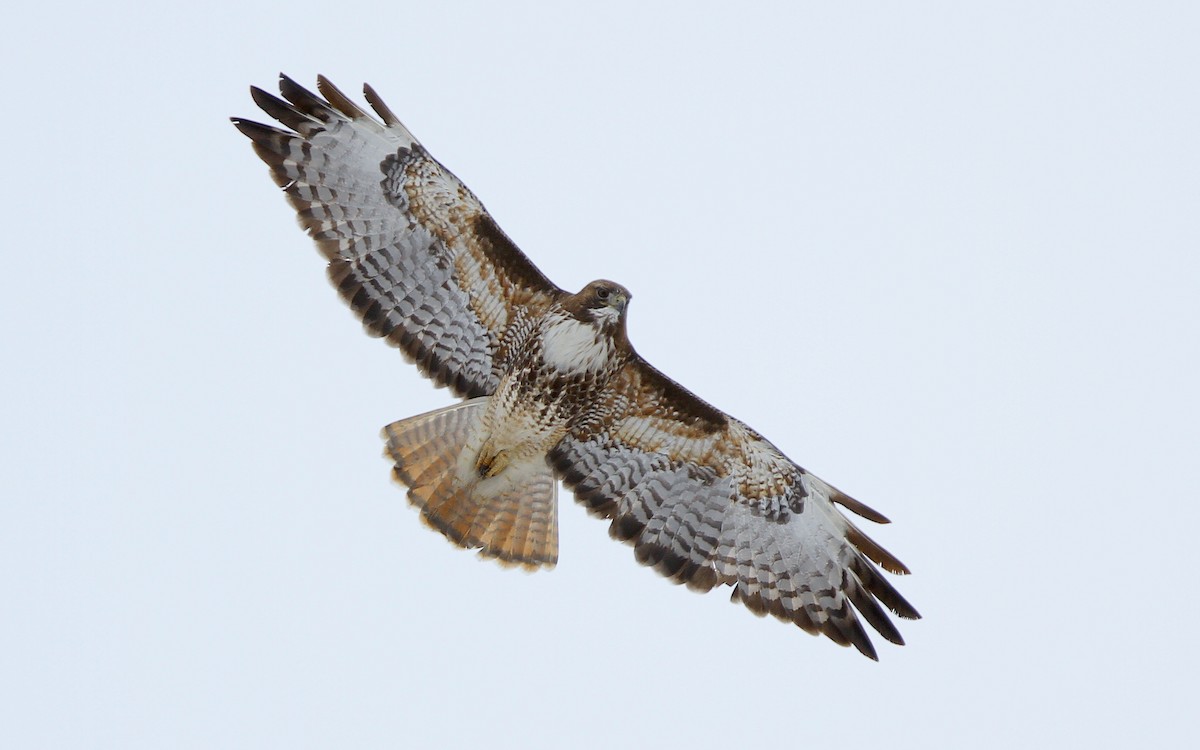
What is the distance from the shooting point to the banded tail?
30.5 feet

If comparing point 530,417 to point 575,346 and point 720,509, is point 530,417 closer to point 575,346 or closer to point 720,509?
point 575,346

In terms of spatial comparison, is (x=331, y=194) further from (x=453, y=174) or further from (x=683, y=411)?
(x=683, y=411)

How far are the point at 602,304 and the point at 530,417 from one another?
0.94m

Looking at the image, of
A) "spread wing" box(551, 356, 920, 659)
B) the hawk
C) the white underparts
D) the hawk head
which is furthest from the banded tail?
the hawk head

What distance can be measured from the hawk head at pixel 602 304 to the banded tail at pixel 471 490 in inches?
37.7

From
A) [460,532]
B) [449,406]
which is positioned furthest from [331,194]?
[460,532]

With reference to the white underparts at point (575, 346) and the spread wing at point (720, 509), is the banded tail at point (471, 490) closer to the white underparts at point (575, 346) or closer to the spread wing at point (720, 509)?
the spread wing at point (720, 509)

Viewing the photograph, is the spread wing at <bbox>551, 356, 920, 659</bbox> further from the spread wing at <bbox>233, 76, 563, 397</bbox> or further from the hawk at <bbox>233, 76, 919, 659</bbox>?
the spread wing at <bbox>233, 76, 563, 397</bbox>

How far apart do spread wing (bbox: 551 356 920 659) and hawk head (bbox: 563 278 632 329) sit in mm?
426

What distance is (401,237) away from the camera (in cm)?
908

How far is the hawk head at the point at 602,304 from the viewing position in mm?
8898

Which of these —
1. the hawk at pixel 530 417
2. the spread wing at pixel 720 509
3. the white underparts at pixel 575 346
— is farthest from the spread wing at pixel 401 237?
the spread wing at pixel 720 509

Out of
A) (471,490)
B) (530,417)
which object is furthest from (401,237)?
(471,490)

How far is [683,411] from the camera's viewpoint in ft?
30.7
